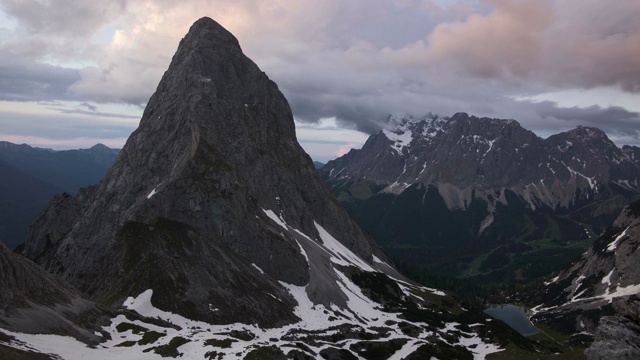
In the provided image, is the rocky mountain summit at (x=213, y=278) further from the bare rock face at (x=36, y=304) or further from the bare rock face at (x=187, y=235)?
the bare rock face at (x=36, y=304)

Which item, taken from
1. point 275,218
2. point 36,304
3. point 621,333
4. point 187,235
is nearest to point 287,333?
point 187,235

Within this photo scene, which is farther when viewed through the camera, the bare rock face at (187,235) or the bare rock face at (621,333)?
the bare rock face at (187,235)

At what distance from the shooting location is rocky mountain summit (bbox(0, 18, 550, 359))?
331ft

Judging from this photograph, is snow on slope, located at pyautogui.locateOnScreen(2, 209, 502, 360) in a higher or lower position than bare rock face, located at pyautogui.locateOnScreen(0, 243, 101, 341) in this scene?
lower

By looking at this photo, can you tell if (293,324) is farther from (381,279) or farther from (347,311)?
(381,279)

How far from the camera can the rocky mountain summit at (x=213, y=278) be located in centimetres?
10081

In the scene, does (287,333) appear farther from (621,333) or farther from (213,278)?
(621,333)

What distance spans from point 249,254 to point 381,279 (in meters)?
61.3

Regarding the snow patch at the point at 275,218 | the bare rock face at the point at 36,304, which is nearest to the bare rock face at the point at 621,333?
the bare rock face at the point at 36,304

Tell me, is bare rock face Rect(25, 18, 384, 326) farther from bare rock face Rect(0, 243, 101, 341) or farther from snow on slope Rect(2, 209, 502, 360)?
bare rock face Rect(0, 243, 101, 341)

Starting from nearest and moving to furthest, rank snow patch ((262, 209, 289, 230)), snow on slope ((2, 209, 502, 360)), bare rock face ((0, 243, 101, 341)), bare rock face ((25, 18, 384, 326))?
bare rock face ((0, 243, 101, 341)) → snow on slope ((2, 209, 502, 360)) → bare rock face ((25, 18, 384, 326)) → snow patch ((262, 209, 289, 230))

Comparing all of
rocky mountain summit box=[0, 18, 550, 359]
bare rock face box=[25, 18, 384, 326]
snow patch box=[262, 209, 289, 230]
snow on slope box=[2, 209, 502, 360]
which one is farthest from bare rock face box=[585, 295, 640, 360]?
snow patch box=[262, 209, 289, 230]

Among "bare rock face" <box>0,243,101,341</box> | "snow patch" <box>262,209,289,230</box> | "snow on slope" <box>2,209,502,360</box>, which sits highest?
"snow patch" <box>262,209,289,230</box>

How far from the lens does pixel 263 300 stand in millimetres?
137500
